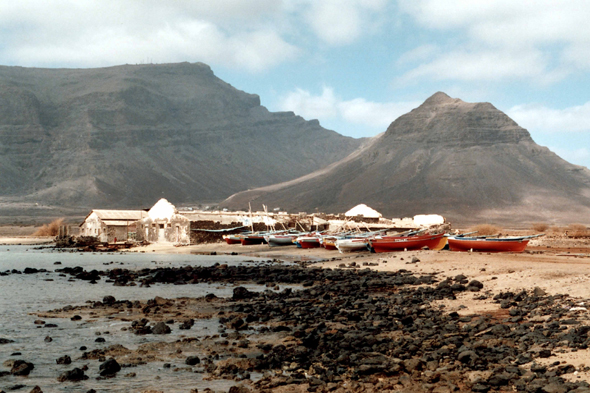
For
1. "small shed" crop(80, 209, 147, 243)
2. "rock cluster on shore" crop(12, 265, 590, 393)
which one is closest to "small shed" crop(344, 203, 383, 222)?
"small shed" crop(80, 209, 147, 243)

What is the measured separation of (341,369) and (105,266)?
105 feet

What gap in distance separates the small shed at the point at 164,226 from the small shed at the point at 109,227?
10.6ft

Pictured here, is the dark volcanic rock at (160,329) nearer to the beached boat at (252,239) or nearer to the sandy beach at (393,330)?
the sandy beach at (393,330)

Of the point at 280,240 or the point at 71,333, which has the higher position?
the point at 280,240

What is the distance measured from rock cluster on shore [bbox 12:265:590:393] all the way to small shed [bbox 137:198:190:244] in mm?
37249

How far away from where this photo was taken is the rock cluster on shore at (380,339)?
37.7 ft

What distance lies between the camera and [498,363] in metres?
12.1

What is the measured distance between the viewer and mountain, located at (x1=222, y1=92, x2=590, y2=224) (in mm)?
134000

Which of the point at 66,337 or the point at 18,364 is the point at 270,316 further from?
the point at 18,364

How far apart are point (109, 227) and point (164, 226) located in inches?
338

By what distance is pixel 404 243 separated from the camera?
4531 cm

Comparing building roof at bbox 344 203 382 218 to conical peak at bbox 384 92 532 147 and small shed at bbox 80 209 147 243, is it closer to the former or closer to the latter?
small shed at bbox 80 209 147 243

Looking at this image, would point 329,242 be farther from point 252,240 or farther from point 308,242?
point 252,240

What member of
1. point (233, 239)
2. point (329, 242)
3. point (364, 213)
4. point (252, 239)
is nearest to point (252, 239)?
point (252, 239)
